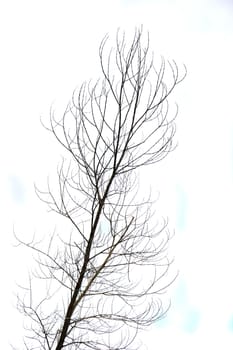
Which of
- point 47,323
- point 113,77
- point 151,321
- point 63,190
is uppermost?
point 113,77

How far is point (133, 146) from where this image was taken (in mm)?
4625

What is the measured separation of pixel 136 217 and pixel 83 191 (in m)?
0.61

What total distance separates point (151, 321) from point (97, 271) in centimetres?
74

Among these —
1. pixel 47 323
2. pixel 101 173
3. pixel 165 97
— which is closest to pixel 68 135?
pixel 101 173

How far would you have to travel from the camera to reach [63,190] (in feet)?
15.0

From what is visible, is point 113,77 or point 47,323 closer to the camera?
point 47,323

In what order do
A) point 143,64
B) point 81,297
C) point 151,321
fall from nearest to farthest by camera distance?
point 81,297
point 151,321
point 143,64

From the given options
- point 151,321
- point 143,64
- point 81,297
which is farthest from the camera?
point 143,64

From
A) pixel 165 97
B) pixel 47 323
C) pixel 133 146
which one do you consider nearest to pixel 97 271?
pixel 47 323

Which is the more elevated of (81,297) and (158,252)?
(158,252)

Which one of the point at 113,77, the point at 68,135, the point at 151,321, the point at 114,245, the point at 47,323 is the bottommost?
the point at 47,323

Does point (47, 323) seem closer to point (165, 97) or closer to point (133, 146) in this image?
point (133, 146)

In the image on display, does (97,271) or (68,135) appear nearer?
(97,271)

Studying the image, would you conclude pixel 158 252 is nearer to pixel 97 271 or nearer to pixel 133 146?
pixel 97 271
